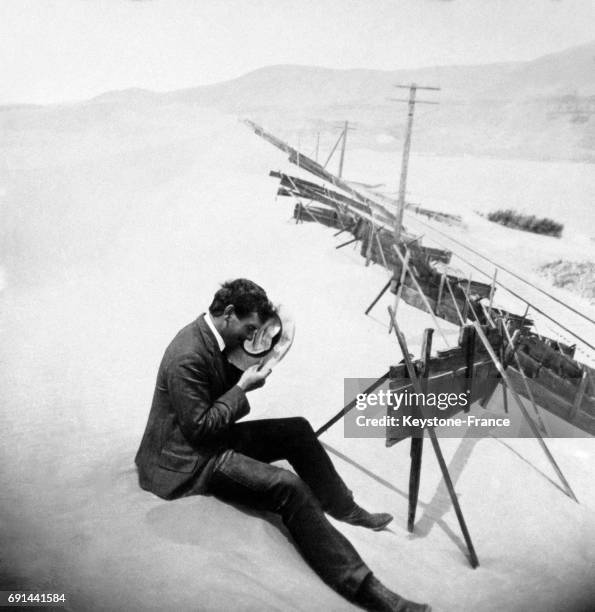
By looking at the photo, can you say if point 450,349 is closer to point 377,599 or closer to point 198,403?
point 377,599

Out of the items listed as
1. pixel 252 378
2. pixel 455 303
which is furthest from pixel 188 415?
pixel 455 303

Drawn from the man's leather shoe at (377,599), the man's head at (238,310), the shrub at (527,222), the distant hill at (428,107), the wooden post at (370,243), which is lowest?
the man's leather shoe at (377,599)

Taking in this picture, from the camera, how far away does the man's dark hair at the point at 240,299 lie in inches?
80.6

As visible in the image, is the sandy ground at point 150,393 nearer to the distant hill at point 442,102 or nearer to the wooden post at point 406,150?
the distant hill at point 442,102

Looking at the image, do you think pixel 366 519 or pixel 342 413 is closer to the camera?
pixel 366 519

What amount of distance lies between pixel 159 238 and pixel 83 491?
1.23 metres

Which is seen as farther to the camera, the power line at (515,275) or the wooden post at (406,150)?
the power line at (515,275)

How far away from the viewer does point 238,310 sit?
2061 mm

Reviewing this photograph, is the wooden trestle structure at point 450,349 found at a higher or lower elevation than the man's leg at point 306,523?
higher

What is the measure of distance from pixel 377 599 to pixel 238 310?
1.17m

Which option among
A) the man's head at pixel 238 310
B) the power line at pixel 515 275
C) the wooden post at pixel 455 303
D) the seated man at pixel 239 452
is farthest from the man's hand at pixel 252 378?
the power line at pixel 515 275

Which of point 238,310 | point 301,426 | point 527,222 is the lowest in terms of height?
point 301,426

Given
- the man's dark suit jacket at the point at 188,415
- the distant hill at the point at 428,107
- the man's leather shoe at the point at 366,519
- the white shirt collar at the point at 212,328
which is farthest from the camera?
the distant hill at the point at 428,107

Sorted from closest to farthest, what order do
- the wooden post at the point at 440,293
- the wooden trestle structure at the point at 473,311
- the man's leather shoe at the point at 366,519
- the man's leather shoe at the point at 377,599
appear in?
the man's leather shoe at the point at 377,599
the man's leather shoe at the point at 366,519
the wooden trestle structure at the point at 473,311
the wooden post at the point at 440,293
